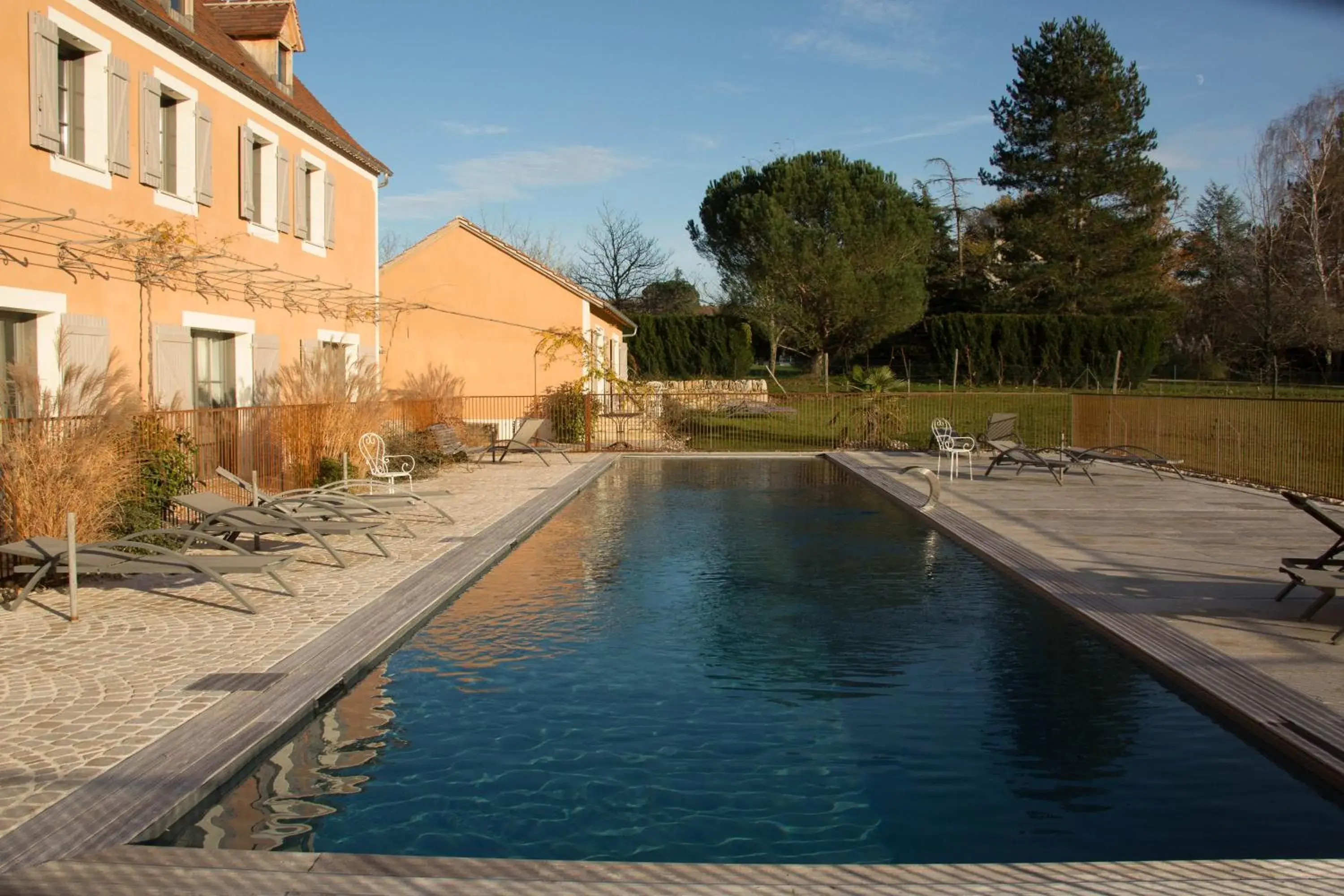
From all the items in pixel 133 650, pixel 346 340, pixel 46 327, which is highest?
pixel 346 340

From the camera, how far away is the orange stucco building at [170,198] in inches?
432

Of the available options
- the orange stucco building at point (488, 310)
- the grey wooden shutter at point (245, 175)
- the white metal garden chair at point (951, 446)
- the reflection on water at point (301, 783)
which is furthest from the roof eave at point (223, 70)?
the white metal garden chair at point (951, 446)

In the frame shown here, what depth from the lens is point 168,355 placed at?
1359 centimetres

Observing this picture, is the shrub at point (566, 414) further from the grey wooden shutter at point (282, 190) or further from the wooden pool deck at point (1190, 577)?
the wooden pool deck at point (1190, 577)

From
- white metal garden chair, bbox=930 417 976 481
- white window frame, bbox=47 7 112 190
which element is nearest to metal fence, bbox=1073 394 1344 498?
white metal garden chair, bbox=930 417 976 481

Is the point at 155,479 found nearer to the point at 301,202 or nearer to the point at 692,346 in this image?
the point at 301,202

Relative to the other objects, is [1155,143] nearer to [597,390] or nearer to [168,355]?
[597,390]

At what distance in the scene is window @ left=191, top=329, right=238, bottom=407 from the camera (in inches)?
603

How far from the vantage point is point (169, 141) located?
14344 millimetres

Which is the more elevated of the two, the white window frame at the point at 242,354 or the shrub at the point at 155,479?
the white window frame at the point at 242,354

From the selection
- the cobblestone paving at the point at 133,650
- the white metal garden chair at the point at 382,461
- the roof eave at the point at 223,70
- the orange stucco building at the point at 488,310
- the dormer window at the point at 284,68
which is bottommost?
the cobblestone paving at the point at 133,650

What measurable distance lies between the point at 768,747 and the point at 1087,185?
43699mm

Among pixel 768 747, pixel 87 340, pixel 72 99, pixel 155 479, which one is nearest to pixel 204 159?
pixel 72 99

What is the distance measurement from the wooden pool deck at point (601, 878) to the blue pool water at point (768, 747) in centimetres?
39
